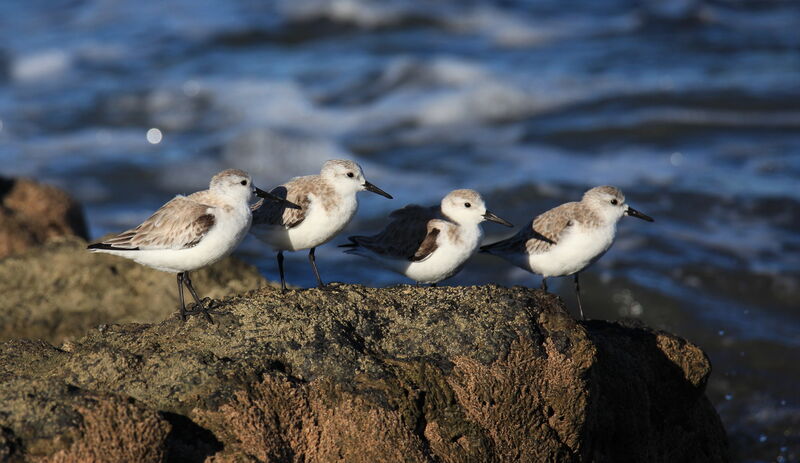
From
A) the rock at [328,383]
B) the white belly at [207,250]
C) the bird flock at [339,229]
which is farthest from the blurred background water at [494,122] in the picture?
the white belly at [207,250]

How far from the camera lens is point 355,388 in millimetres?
5297

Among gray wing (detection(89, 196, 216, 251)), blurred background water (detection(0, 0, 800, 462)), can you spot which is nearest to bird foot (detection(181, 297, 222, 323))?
gray wing (detection(89, 196, 216, 251))

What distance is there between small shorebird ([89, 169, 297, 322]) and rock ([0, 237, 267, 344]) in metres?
1.96

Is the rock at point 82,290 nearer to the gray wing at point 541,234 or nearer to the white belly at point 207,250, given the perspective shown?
the white belly at point 207,250

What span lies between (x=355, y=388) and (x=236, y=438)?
0.72m

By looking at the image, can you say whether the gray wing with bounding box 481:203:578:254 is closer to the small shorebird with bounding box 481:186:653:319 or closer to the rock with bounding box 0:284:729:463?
the small shorebird with bounding box 481:186:653:319

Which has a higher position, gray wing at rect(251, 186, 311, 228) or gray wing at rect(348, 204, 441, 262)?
gray wing at rect(251, 186, 311, 228)

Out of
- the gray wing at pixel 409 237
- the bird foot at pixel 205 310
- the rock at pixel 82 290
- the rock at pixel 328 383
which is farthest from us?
the rock at pixel 82 290

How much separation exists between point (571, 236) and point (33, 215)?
672 centimetres

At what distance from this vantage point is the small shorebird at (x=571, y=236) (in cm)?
767

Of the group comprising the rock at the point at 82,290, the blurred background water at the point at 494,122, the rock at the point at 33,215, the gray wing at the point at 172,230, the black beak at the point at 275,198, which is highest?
the gray wing at the point at 172,230

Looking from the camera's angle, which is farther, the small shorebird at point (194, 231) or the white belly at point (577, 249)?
the white belly at point (577, 249)

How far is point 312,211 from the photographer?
23.9 feet

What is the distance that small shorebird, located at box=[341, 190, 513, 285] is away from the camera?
298 inches
